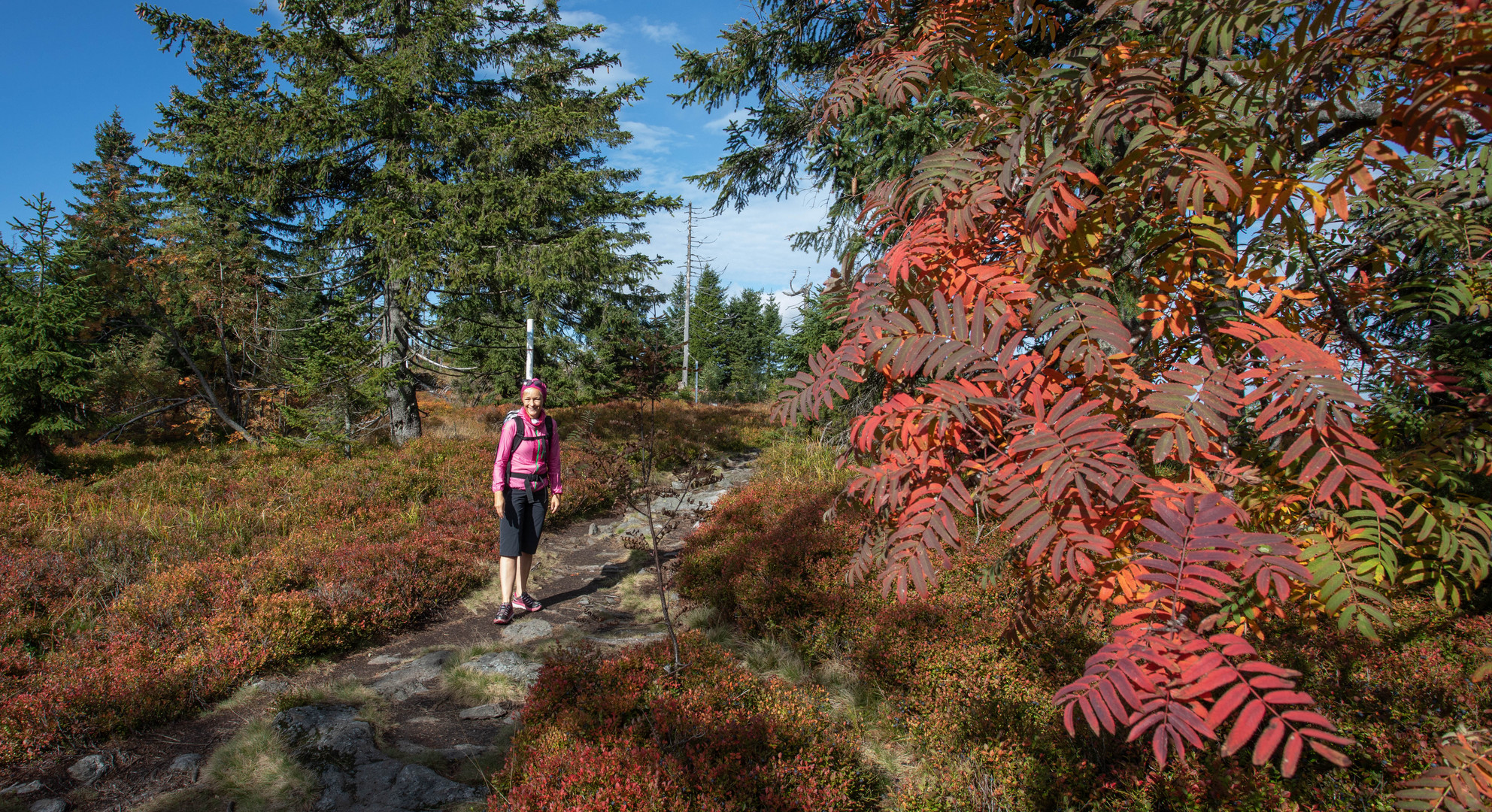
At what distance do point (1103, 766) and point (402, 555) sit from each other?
19.8ft

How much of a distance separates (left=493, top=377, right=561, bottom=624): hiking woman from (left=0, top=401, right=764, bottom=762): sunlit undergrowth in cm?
66

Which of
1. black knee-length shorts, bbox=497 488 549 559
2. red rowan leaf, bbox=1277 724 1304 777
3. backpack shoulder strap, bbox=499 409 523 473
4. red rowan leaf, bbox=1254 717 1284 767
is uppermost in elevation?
backpack shoulder strap, bbox=499 409 523 473

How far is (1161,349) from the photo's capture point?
6.85ft

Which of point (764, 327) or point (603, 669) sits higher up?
point (764, 327)

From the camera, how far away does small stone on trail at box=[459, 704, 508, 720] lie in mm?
4047

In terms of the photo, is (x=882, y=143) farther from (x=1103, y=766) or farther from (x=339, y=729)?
(x=339, y=729)

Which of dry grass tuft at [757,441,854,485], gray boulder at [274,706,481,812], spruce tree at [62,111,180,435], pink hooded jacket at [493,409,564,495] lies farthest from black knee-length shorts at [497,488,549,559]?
spruce tree at [62,111,180,435]

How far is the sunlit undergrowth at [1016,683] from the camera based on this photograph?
2715mm

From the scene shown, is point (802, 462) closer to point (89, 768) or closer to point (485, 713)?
point (485, 713)

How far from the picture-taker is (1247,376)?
1.35 m

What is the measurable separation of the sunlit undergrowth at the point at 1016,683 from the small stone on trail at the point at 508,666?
1.52 m

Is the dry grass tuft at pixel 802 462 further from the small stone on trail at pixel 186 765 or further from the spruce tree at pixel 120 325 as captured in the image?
the spruce tree at pixel 120 325

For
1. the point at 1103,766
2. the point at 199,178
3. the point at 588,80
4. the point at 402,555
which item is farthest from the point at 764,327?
the point at 1103,766

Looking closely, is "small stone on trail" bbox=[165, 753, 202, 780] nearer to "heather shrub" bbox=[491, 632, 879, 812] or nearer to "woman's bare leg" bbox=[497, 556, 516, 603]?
"heather shrub" bbox=[491, 632, 879, 812]
